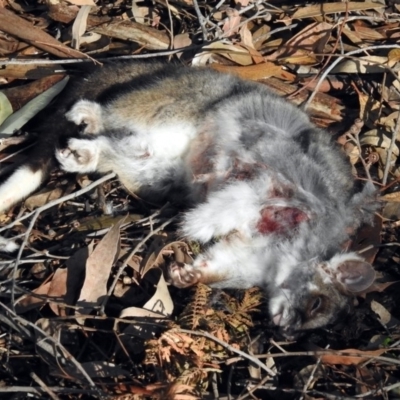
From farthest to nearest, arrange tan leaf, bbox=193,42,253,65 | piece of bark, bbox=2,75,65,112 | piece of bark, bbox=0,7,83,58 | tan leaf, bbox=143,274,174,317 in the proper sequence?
tan leaf, bbox=193,42,253,65, piece of bark, bbox=0,7,83,58, piece of bark, bbox=2,75,65,112, tan leaf, bbox=143,274,174,317

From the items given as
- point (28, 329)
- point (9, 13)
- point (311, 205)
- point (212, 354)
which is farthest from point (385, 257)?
point (9, 13)

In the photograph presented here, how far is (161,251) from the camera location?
171 inches

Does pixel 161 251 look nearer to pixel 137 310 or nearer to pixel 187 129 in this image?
pixel 137 310

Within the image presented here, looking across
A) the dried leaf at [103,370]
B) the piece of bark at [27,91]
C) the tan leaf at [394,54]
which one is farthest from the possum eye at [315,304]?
the piece of bark at [27,91]

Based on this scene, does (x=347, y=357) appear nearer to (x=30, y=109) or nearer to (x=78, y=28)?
(x=30, y=109)

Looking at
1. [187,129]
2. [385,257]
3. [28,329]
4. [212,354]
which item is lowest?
[385,257]

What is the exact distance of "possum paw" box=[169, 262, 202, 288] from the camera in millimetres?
4254

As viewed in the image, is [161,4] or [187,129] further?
[161,4]

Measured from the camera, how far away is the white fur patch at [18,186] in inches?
178

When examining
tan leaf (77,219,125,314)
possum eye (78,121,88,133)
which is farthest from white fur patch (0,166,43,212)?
tan leaf (77,219,125,314)

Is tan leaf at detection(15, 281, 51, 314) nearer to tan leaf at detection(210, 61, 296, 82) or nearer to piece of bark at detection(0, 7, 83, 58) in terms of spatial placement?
piece of bark at detection(0, 7, 83, 58)

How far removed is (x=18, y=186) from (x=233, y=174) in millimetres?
1334

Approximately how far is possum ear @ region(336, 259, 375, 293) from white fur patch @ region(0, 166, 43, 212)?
76.7 inches

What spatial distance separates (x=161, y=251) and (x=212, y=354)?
75 cm
